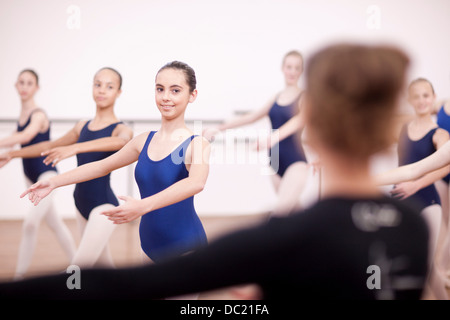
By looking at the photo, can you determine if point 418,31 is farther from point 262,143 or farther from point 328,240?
point 328,240

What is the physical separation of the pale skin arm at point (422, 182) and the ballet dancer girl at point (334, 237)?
161 cm

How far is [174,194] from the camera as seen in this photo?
1.59 metres

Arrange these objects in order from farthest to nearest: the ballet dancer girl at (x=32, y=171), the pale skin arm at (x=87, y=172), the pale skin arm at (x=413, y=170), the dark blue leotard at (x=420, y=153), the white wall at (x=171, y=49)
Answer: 1. the white wall at (x=171, y=49)
2. the ballet dancer girl at (x=32, y=171)
3. the dark blue leotard at (x=420, y=153)
4. the pale skin arm at (x=87, y=172)
5. the pale skin arm at (x=413, y=170)

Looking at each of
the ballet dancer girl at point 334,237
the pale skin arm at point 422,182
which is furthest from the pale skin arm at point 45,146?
the ballet dancer girl at point 334,237

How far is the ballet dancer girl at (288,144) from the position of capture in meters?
3.06

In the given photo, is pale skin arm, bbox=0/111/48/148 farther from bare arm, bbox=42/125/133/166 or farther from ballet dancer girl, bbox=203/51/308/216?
ballet dancer girl, bbox=203/51/308/216

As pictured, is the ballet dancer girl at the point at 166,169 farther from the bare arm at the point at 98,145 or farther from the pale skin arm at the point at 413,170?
the pale skin arm at the point at 413,170

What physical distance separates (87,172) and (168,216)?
361 mm

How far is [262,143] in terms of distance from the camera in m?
2.42

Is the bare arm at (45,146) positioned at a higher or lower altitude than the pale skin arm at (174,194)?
higher

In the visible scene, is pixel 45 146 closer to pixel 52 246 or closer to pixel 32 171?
pixel 32 171

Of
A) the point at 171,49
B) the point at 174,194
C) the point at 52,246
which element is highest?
the point at 171,49

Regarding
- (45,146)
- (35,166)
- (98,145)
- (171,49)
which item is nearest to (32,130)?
(35,166)

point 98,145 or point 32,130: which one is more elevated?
point 32,130
